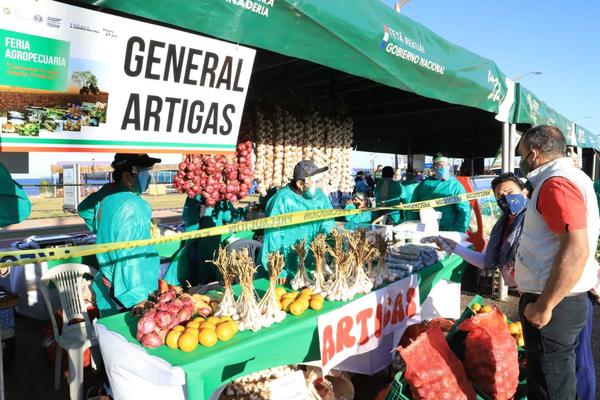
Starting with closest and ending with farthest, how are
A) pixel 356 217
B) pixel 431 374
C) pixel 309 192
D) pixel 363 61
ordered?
pixel 431 374 → pixel 363 61 → pixel 309 192 → pixel 356 217

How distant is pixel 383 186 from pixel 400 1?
10.4 ft

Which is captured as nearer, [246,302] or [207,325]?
[207,325]

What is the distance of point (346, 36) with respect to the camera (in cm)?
250

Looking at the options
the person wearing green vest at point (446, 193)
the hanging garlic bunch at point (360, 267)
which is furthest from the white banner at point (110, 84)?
the person wearing green vest at point (446, 193)

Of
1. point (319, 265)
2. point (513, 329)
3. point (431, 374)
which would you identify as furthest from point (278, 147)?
point (513, 329)

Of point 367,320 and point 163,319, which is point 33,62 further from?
point 367,320

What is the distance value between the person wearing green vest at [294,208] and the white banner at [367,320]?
2.55 feet

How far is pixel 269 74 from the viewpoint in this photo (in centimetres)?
408

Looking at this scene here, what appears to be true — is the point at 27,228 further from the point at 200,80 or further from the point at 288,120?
the point at 200,80

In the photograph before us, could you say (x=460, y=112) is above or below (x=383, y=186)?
above

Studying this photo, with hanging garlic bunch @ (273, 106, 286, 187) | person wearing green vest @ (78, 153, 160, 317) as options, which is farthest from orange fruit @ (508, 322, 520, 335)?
person wearing green vest @ (78, 153, 160, 317)

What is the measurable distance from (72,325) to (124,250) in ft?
4.48

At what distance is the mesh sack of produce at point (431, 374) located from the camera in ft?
7.05

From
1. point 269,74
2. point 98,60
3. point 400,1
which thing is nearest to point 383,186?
point 400,1
